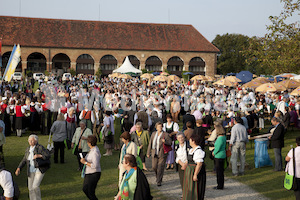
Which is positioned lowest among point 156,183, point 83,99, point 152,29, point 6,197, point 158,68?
point 156,183

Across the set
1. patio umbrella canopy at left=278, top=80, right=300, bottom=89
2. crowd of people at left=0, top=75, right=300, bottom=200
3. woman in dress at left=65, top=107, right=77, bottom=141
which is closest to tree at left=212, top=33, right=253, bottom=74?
crowd of people at left=0, top=75, right=300, bottom=200

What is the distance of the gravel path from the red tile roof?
46.4 m

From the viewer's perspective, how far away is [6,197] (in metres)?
5.41

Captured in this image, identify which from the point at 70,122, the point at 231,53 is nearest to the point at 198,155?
the point at 70,122

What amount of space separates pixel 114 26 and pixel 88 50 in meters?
6.66

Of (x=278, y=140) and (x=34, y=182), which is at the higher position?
(x=278, y=140)

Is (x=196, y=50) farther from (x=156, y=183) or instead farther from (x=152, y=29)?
(x=156, y=183)

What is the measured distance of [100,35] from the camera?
55.9 metres

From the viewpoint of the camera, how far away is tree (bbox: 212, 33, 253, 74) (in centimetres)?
6988

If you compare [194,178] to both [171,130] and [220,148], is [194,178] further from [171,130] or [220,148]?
[171,130]

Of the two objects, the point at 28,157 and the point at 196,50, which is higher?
the point at 196,50

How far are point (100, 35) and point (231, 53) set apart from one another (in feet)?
91.9

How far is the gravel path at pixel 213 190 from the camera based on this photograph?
8.34m

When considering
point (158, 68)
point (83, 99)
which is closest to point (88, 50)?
point (158, 68)
